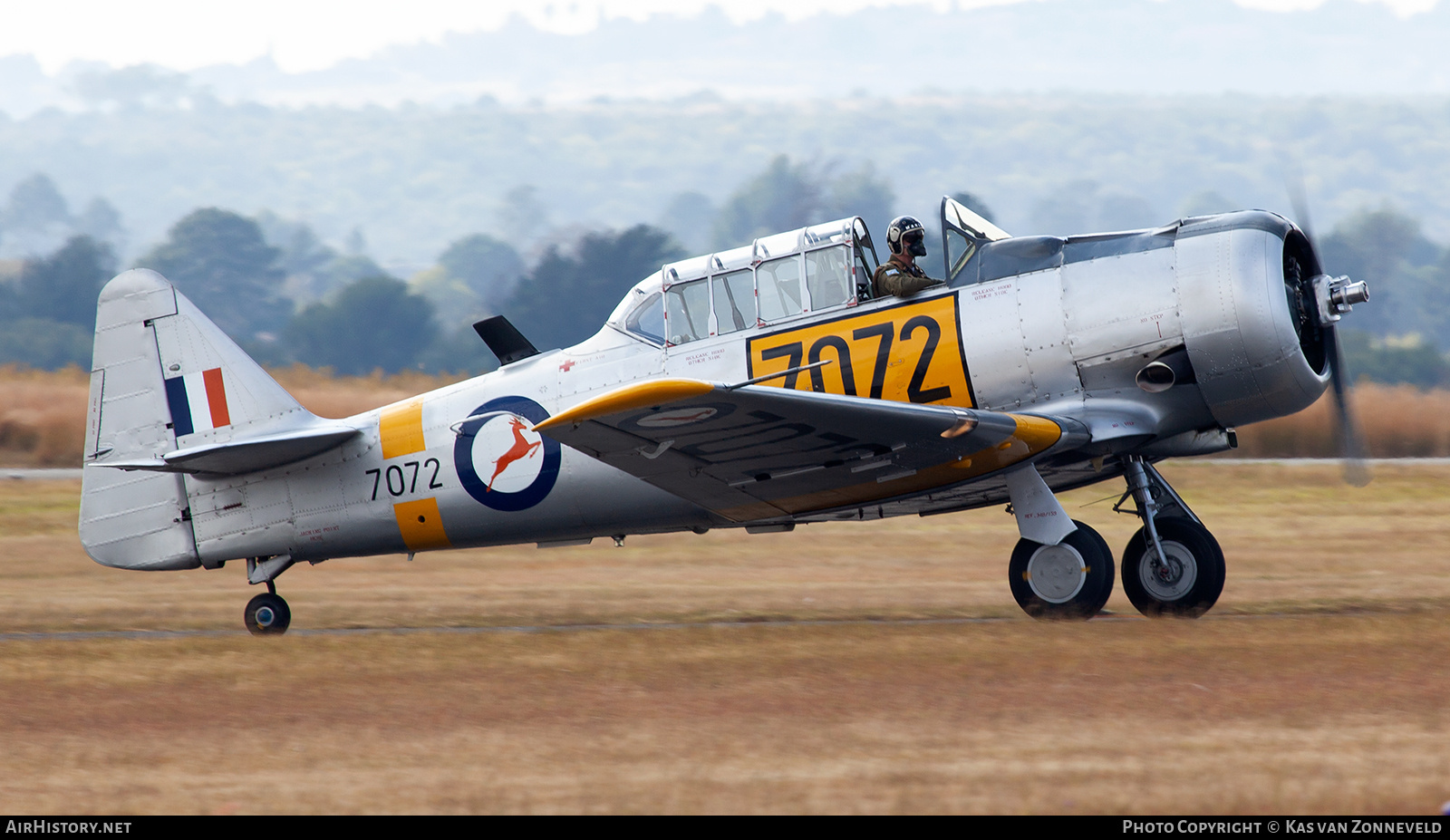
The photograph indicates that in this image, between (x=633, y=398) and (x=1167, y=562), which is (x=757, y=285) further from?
(x=1167, y=562)

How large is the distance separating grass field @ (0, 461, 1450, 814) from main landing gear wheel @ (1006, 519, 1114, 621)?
17 cm

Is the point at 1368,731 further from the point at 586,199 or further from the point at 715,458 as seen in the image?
the point at 586,199

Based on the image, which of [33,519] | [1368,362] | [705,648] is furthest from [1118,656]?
[1368,362]

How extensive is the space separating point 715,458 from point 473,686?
7.16 feet

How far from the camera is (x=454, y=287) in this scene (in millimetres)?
101250

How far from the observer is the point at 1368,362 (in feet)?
148

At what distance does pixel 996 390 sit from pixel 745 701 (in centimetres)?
311

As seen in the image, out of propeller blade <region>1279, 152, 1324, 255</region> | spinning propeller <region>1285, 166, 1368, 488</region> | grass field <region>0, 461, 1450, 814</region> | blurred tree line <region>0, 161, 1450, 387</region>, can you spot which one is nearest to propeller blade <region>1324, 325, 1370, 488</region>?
spinning propeller <region>1285, 166, 1368, 488</region>

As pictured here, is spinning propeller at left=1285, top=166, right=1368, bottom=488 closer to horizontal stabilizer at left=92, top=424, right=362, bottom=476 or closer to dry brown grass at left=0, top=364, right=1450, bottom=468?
horizontal stabilizer at left=92, top=424, right=362, bottom=476

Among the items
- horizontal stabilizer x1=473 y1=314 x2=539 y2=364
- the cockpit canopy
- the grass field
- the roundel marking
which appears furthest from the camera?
horizontal stabilizer x1=473 y1=314 x2=539 y2=364

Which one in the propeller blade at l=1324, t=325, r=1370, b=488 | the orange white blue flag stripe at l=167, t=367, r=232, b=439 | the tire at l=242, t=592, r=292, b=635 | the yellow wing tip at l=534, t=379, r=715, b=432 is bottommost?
the tire at l=242, t=592, r=292, b=635

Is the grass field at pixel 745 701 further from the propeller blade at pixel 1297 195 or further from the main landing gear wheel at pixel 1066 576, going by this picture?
the propeller blade at pixel 1297 195

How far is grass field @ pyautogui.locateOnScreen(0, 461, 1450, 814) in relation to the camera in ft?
18.6

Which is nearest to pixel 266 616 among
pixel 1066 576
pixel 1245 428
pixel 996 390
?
pixel 996 390
